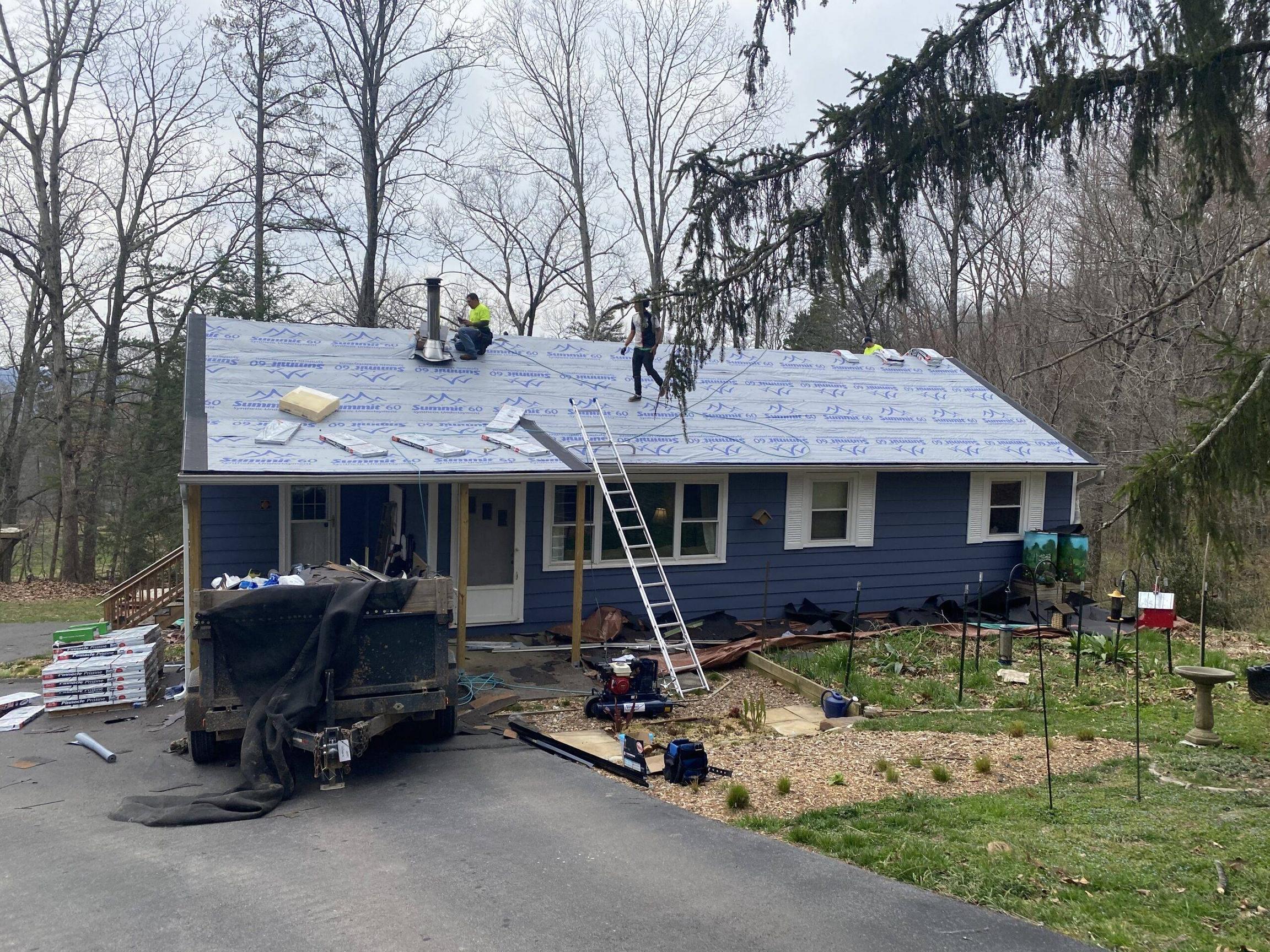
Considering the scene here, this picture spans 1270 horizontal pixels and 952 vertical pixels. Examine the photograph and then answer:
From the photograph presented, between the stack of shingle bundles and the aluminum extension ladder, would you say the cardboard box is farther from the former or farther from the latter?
the aluminum extension ladder

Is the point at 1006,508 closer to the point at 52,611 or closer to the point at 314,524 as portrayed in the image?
the point at 314,524

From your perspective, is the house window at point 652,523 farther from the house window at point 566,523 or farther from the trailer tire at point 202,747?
the trailer tire at point 202,747

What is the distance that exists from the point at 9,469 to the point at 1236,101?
28923 millimetres

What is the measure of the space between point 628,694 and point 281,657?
3.32 m

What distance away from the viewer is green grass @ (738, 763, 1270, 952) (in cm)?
455

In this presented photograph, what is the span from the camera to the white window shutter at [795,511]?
14.1 meters

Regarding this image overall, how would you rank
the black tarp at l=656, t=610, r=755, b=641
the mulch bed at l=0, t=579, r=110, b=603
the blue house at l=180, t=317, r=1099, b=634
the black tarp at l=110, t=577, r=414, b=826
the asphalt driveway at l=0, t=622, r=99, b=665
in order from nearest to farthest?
the black tarp at l=110, t=577, r=414, b=826, the blue house at l=180, t=317, r=1099, b=634, the black tarp at l=656, t=610, r=755, b=641, the asphalt driveway at l=0, t=622, r=99, b=665, the mulch bed at l=0, t=579, r=110, b=603

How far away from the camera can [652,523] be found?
1333 cm

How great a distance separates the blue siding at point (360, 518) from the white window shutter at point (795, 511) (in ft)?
18.9

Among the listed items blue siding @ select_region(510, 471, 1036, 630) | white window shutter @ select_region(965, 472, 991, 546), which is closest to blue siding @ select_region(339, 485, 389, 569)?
blue siding @ select_region(510, 471, 1036, 630)

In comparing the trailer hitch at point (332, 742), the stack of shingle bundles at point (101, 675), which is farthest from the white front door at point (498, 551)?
the trailer hitch at point (332, 742)

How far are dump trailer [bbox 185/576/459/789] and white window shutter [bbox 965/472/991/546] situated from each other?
10.1 m

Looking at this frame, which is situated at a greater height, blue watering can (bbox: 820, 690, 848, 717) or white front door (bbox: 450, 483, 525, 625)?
white front door (bbox: 450, 483, 525, 625)

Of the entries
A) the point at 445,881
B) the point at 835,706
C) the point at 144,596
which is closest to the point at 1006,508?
the point at 835,706
